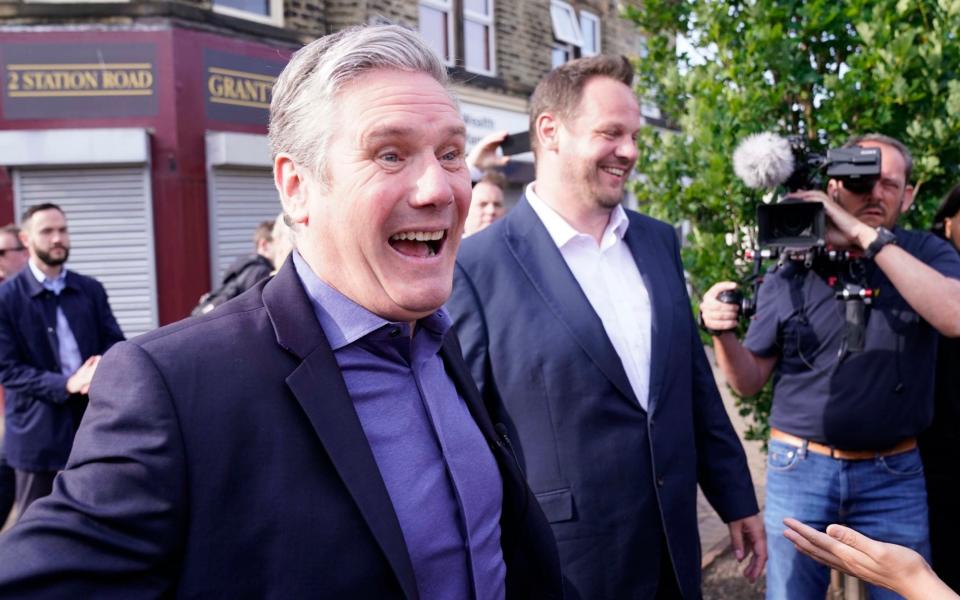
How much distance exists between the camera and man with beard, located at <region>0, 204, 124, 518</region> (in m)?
4.56

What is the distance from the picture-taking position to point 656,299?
2672 millimetres

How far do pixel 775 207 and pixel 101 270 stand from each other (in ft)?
28.9

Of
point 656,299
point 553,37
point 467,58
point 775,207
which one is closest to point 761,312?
point 775,207

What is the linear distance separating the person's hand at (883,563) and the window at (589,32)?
14.5 m

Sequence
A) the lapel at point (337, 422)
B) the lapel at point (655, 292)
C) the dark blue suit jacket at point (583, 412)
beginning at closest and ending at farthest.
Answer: the lapel at point (337, 422) → the dark blue suit jacket at point (583, 412) → the lapel at point (655, 292)

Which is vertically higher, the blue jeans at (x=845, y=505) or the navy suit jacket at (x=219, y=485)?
the navy suit jacket at (x=219, y=485)

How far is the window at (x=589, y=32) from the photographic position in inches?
609

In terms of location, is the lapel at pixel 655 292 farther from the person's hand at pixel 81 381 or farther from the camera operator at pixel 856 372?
the person's hand at pixel 81 381

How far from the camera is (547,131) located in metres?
2.84

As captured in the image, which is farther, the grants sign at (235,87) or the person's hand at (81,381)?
the grants sign at (235,87)

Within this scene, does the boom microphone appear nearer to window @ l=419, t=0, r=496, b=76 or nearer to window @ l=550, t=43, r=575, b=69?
window @ l=419, t=0, r=496, b=76

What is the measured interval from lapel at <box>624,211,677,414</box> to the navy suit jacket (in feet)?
4.57

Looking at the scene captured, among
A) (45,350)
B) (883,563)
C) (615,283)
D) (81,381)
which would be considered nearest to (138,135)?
(45,350)

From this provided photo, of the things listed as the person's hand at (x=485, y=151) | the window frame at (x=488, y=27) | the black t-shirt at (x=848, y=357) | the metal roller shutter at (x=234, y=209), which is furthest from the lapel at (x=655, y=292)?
the window frame at (x=488, y=27)
